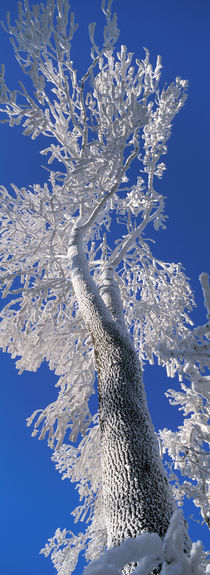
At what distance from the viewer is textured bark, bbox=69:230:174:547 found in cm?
208

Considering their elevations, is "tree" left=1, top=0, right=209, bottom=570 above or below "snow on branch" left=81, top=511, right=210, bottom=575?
above

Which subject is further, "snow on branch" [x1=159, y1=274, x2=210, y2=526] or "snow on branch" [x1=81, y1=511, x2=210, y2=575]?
"snow on branch" [x1=159, y1=274, x2=210, y2=526]

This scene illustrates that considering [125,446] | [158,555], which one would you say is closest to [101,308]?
[125,446]

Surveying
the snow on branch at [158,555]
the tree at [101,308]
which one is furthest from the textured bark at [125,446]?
the snow on branch at [158,555]

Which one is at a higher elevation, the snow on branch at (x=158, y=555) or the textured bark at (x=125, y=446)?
the textured bark at (x=125, y=446)

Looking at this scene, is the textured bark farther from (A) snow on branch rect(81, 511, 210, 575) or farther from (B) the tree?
(A) snow on branch rect(81, 511, 210, 575)

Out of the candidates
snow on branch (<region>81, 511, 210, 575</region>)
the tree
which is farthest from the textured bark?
snow on branch (<region>81, 511, 210, 575</region>)

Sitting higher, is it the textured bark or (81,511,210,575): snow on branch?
the textured bark

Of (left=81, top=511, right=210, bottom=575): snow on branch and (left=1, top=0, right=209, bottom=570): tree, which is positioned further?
(left=1, top=0, right=209, bottom=570): tree

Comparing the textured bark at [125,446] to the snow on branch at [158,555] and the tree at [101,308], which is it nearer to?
the tree at [101,308]

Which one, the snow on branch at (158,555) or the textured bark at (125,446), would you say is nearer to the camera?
the snow on branch at (158,555)

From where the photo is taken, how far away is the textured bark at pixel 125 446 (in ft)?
6.83

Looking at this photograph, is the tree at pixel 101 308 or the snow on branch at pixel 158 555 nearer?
the snow on branch at pixel 158 555

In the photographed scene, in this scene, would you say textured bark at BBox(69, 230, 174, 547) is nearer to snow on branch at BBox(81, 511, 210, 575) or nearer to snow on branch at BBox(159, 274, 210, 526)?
snow on branch at BBox(159, 274, 210, 526)
